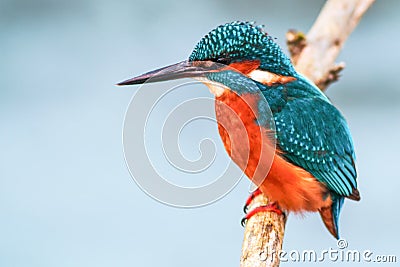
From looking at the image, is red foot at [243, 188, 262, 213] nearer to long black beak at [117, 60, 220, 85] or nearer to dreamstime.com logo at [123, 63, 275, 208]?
dreamstime.com logo at [123, 63, 275, 208]

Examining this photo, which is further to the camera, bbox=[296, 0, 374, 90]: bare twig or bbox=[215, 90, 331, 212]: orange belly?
bbox=[296, 0, 374, 90]: bare twig

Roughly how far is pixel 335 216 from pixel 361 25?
8.25 ft

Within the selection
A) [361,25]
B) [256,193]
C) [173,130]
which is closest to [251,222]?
[256,193]

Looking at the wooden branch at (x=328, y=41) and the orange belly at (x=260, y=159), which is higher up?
the wooden branch at (x=328, y=41)

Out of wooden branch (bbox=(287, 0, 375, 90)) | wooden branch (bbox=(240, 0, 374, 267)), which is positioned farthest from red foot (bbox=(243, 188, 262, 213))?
wooden branch (bbox=(287, 0, 375, 90))

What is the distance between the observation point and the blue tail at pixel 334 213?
2.07 metres

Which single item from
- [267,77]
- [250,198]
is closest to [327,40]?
[267,77]

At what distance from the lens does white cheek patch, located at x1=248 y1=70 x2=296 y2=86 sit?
2.02 meters

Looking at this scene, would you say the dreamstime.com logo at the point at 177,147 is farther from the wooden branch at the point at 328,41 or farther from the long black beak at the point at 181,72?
the wooden branch at the point at 328,41

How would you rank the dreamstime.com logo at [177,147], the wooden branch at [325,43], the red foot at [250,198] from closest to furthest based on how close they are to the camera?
the dreamstime.com logo at [177,147]
the red foot at [250,198]
the wooden branch at [325,43]

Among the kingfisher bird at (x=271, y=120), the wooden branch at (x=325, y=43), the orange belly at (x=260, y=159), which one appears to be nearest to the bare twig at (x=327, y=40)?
the wooden branch at (x=325, y=43)

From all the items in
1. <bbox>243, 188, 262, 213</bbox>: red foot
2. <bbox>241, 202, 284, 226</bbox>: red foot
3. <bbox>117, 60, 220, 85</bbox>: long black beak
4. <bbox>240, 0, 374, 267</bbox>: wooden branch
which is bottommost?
<bbox>241, 202, 284, 226</bbox>: red foot

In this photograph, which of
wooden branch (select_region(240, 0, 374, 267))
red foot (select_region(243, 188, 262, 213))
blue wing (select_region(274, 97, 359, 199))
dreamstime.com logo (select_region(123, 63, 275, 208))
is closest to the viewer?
dreamstime.com logo (select_region(123, 63, 275, 208))

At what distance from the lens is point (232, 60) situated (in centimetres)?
199
